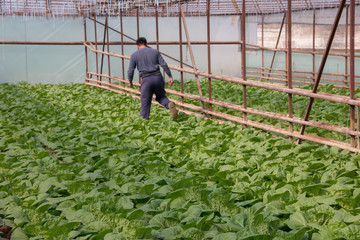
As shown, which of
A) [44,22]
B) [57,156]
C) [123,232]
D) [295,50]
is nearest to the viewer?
[123,232]

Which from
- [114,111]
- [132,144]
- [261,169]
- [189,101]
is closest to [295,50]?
[189,101]

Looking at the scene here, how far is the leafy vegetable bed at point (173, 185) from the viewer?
3.36 meters

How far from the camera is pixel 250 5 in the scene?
1555cm

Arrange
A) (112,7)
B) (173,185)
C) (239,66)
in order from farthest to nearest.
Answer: (239,66), (112,7), (173,185)

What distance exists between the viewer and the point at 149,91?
853 centimetres

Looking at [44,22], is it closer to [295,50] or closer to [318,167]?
[295,50]

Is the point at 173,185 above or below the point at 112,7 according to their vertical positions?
below

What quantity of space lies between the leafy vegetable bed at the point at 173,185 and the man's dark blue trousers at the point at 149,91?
93cm

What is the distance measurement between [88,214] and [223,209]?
3.25 ft

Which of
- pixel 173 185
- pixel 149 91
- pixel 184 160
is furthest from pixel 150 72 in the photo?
pixel 173 185

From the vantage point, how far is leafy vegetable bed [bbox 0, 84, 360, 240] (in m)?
3.36

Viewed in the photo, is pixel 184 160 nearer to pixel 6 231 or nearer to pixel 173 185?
pixel 173 185

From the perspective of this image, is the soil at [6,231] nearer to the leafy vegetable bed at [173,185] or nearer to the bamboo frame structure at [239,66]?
the leafy vegetable bed at [173,185]

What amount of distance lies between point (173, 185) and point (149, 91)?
4.39 meters
